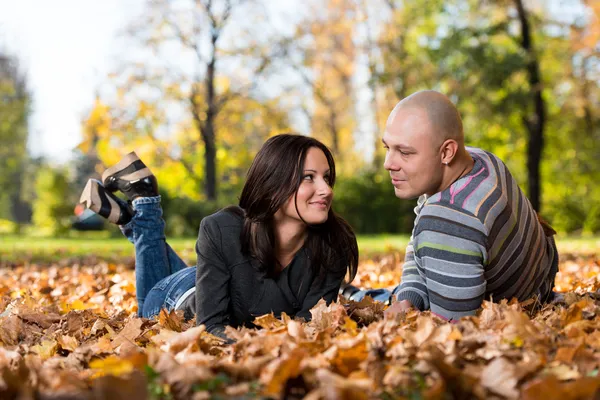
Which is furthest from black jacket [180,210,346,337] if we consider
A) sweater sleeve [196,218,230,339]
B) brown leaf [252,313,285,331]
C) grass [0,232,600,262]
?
grass [0,232,600,262]

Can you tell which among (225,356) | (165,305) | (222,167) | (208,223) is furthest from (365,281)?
(222,167)

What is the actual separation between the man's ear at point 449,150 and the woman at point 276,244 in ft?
1.91

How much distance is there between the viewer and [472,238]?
2.49 metres

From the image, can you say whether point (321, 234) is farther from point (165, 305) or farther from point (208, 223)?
point (165, 305)

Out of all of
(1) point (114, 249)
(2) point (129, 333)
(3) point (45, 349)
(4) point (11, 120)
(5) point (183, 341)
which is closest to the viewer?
(5) point (183, 341)

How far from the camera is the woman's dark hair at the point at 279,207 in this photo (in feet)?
9.70

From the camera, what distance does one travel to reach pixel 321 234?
323cm

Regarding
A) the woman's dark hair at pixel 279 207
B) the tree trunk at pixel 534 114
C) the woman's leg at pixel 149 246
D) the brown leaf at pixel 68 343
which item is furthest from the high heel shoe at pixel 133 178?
the tree trunk at pixel 534 114

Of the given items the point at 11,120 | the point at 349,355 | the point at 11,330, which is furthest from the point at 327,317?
the point at 11,120

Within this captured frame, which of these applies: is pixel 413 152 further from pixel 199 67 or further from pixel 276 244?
pixel 199 67

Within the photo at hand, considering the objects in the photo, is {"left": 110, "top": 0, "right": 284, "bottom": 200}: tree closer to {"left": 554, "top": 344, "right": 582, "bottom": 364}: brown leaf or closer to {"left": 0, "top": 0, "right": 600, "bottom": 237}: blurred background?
{"left": 0, "top": 0, "right": 600, "bottom": 237}: blurred background

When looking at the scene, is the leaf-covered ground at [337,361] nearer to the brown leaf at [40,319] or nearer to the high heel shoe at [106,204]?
the brown leaf at [40,319]

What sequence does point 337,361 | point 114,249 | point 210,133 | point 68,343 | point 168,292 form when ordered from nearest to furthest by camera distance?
point 337,361
point 68,343
point 168,292
point 114,249
point 210,133

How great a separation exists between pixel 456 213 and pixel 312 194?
A: 738 millimetres
